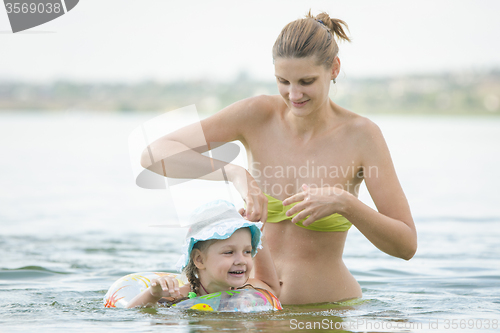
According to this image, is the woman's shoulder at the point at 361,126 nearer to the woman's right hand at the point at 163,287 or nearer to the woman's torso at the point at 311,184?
the woman's torso at the point at 311,184

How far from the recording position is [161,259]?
6734 millimetres

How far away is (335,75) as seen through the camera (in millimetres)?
4047

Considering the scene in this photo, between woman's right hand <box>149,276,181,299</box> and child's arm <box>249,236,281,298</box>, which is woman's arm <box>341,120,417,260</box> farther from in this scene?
woman's right hand <box>149,276,181,299</box>

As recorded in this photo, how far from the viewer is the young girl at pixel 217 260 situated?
12.3ft

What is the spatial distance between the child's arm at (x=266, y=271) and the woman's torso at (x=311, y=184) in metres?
0.12

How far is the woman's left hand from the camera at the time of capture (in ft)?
10.6

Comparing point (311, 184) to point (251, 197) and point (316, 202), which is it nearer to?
point (251, 197)

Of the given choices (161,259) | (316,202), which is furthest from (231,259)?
(161,259)

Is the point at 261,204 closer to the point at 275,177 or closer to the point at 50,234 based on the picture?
the point at 275,177

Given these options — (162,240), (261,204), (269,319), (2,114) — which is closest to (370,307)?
(269,319)

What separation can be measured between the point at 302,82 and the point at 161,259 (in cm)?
353

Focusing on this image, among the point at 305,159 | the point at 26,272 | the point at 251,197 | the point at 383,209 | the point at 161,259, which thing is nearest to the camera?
the point at 251,197

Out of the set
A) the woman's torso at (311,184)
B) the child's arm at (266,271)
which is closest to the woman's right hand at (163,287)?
the child's arm at (266,271)

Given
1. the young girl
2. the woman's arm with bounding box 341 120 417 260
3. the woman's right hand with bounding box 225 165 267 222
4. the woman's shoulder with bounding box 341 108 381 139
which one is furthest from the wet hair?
the young girl
